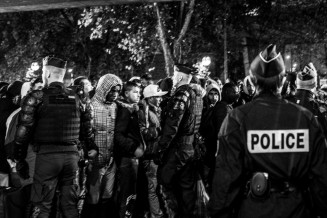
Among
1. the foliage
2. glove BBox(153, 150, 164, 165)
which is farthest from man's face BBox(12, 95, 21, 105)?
the foliage

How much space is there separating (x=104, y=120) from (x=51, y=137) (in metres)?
1.21

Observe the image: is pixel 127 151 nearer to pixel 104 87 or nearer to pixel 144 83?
pixel 104 87

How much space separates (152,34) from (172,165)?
50.3ft

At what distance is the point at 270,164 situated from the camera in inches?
122

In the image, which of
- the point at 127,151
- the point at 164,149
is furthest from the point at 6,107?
the point at 164,149

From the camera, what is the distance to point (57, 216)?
225 inches

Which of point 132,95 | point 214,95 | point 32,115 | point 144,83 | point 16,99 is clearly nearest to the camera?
point 32,115

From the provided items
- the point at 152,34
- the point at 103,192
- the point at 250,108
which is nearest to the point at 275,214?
the point at 250,108

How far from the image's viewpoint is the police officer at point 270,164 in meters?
3.05

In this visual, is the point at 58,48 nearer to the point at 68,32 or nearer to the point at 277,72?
the point at 68,32

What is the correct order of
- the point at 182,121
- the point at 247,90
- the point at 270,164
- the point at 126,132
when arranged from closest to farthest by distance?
the point at 270,164, the point at 182,121, the point at 126,132, the point at 247,90

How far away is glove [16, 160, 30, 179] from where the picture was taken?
540 cm

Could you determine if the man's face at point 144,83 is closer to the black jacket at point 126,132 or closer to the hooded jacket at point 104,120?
the black jacket at point 126,132

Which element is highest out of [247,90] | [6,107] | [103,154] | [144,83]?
[144,83]
